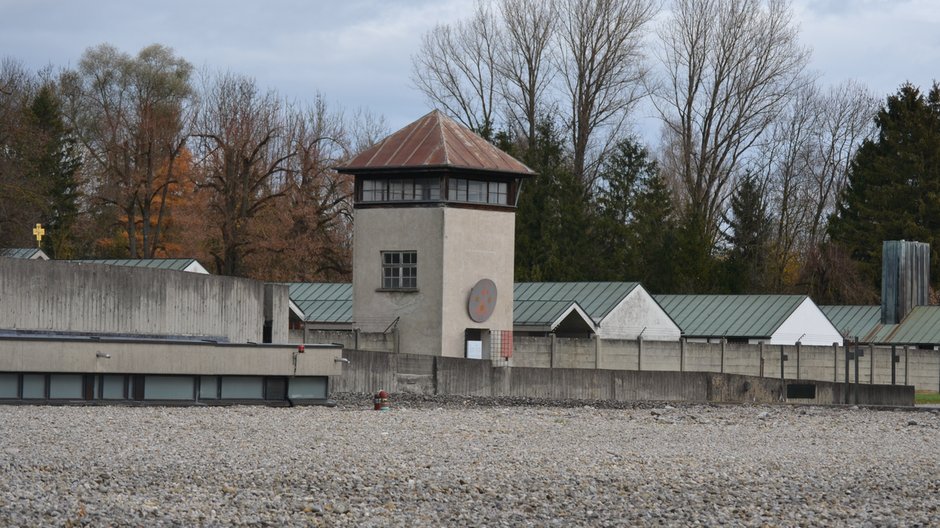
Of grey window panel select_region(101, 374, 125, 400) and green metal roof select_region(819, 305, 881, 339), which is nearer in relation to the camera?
grey window panel select_region(101, 374, 125, 400)

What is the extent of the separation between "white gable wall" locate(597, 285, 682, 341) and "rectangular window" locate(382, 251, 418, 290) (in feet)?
36.1

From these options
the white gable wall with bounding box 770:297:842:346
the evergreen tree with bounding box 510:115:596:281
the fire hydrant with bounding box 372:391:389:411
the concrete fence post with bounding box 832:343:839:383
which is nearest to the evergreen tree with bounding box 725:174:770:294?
the evergreen tree with bounding box 510:115:596:281

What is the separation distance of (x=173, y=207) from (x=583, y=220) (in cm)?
2122

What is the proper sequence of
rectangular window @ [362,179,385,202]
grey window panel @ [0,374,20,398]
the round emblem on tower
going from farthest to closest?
rectangular window @ [362,179,385,202] → the round emblem on tower → grey window panel @ [0,374,20,398]

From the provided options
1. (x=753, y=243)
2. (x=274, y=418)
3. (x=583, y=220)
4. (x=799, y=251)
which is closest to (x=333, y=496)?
(x=274, y=418)

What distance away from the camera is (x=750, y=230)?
7738 cm

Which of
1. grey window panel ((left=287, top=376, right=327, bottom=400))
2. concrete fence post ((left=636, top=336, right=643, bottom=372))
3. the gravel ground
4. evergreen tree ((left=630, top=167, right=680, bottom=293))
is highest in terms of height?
evergreen tree ((left=630, top=167, right=680, bottom=293))

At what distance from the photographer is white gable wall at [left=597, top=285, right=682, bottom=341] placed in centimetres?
5234

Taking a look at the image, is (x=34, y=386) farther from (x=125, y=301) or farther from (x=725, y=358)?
(x=725, y=358)

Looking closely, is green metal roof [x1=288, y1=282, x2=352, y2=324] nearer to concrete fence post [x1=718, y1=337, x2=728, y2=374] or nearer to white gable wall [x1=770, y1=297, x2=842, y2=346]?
concrete fence post [x1=718, y1=337, x2=728, y2=374]

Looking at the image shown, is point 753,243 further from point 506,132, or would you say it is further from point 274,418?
point 274,418

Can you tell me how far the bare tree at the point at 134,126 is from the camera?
6750cm

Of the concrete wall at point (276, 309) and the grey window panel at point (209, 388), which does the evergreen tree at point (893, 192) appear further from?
the grey window panel at point (209, 388)

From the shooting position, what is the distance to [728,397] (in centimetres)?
4091
